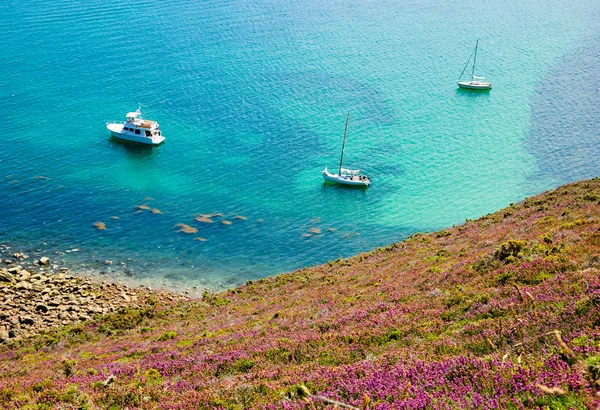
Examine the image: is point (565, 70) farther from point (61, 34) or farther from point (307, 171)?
point (61, 34)

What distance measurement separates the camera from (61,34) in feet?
420

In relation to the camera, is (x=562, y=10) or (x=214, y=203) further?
(x=562, y=10)

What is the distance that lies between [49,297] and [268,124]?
2107 inches

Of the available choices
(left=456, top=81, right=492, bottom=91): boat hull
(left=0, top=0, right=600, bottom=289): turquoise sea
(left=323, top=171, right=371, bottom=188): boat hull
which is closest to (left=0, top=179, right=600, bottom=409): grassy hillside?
(left=0, top=0, right=600, bottom=289): turquoise sea

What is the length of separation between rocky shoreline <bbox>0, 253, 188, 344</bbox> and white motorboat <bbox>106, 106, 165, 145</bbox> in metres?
33.2

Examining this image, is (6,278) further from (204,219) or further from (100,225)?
(204,219)

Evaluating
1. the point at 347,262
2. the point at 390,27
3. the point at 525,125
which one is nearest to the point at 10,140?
the point at 347,262

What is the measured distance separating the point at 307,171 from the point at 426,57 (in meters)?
59.5

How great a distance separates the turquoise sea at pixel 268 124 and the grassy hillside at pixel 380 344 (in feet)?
65.4

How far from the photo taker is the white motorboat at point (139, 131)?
87.8 metres

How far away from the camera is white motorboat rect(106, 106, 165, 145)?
8781 centimetres

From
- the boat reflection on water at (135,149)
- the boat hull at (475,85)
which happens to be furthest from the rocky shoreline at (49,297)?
the boat hull at (475,85)

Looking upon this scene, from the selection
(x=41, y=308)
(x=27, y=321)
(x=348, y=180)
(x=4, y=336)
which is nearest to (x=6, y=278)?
(x=41, y=308)

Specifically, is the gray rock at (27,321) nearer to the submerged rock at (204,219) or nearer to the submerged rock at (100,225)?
the submerged rock at (100,225)
